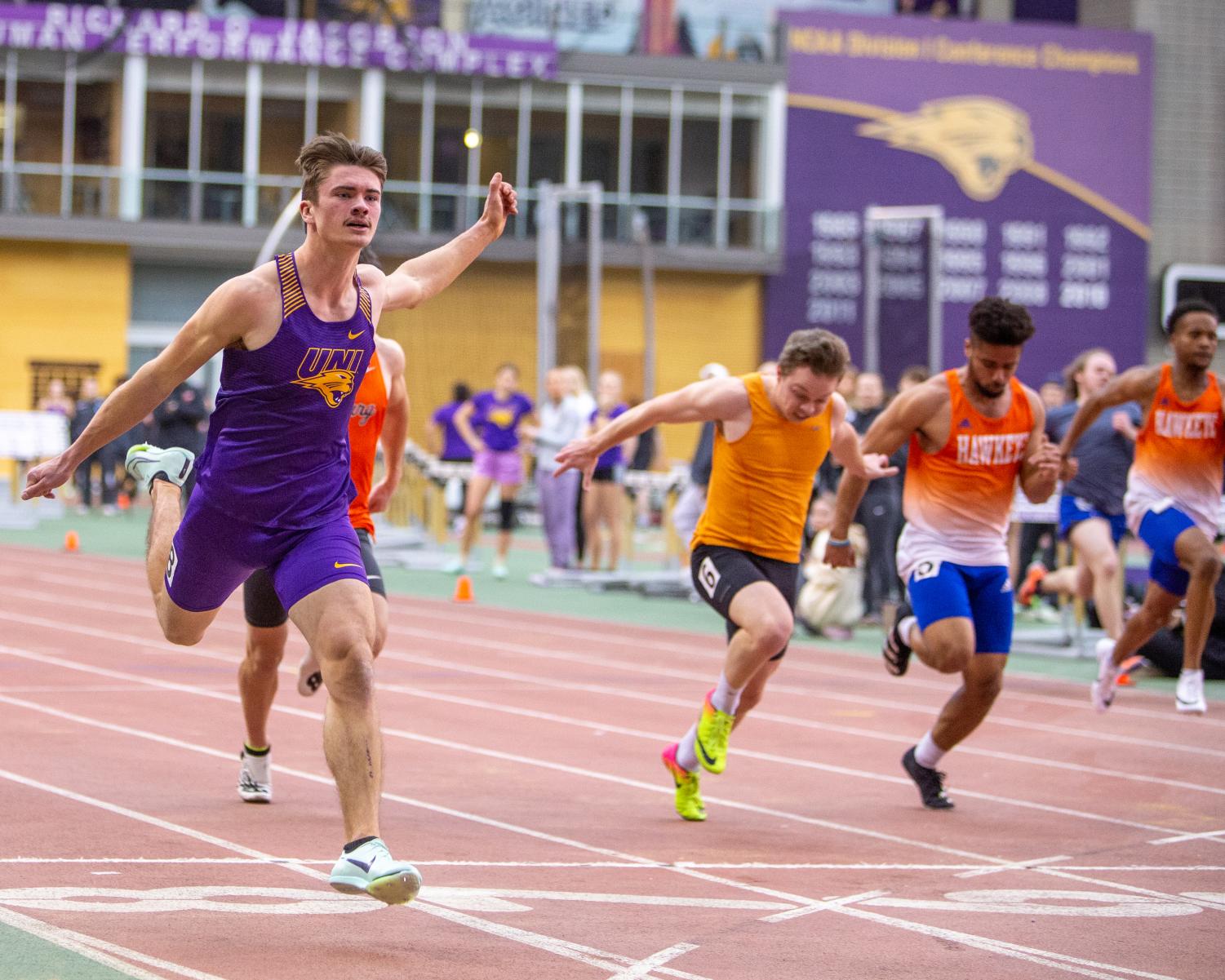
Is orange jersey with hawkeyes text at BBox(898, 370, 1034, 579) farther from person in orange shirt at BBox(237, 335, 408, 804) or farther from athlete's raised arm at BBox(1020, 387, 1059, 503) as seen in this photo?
person in orange shirt at BBox(237, 335, 408, 804)

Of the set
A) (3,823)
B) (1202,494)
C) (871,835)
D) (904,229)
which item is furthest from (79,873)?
(904,229)

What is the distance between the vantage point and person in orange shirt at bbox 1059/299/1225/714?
9.23 meters

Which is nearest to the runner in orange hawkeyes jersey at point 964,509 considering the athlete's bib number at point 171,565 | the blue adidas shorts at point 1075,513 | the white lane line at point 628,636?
the athlete's bib number at point 171,565

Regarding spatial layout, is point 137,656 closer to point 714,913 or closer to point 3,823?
point 3,823

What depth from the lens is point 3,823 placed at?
20.7ft

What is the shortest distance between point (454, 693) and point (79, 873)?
507 centimetres

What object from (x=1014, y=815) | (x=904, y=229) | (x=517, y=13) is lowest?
(x=1014, y=815)

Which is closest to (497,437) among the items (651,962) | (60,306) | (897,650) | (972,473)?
(897,650)

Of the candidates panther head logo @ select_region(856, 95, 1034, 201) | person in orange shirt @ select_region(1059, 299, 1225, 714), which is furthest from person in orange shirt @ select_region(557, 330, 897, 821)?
panther head logo @ select_region(856, 95, 1034, 201)

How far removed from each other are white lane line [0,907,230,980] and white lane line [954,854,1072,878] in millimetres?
2788

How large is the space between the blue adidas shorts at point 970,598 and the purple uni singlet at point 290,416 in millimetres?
2893

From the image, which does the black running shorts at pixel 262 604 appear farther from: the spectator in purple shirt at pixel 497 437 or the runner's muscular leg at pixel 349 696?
the spectator in purple shirt at pixel 497 437

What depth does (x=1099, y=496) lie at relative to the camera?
39.9ft

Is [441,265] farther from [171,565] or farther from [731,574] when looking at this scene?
[731,574]
